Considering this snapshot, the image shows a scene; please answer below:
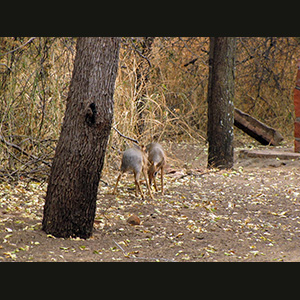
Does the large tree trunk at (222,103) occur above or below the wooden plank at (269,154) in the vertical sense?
above

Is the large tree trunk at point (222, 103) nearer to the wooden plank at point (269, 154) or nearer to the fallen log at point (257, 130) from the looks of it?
the wooden plank at point (269, 154)

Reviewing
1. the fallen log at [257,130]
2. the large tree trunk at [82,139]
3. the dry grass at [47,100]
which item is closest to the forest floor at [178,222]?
the large tree trunk at [82,139]

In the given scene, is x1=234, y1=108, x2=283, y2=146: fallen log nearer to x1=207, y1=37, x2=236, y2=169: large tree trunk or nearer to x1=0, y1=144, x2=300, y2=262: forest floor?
x1=207, y1=37, x2=236, y2=169: large tree trunk

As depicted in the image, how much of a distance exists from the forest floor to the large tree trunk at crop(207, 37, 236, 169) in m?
0.63

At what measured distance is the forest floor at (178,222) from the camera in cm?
418

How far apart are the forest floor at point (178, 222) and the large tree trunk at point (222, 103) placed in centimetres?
63

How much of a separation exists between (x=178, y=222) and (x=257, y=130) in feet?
20.3

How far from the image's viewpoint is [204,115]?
11.6 metres

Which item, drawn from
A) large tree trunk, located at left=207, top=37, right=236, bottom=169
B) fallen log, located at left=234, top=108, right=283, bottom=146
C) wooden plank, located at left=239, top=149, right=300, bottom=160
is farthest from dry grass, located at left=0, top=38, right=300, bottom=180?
fallen log, located at left=234, top=108, right=283, bottom=146

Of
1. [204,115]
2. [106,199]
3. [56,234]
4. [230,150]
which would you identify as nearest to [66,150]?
[56,234]

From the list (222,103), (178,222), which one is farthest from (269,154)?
(178,222)

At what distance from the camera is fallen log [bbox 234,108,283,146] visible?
35.6 feet

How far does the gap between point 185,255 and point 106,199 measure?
193cm

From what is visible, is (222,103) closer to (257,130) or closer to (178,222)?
(257,130)
